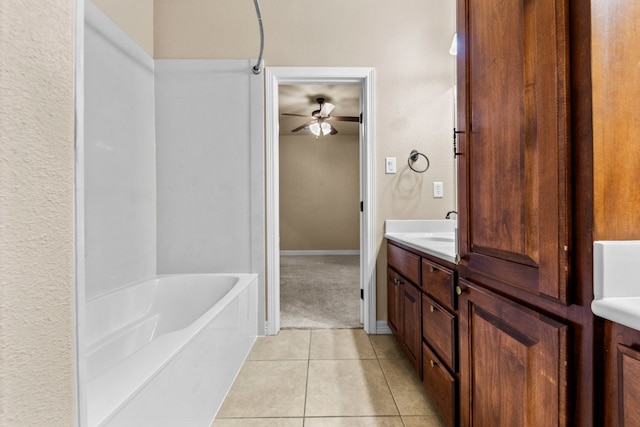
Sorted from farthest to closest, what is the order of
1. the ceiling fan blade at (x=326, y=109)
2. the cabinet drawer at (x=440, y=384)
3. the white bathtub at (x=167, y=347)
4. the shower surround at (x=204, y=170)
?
the ceiling fan blade at (x=326, y=109), the shower surround at (x=204, y=170), the cabinet drawer at (x=440, y=384), the white bathtub at (x=167, y=347)

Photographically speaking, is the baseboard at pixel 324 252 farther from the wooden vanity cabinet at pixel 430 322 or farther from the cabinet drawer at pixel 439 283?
the cabinet drawer at pixel 439 283

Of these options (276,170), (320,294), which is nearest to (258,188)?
(276,170)

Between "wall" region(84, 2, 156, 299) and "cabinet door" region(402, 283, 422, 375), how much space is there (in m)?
1.70

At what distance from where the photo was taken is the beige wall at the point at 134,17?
5.61 feet

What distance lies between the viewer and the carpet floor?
2377 millimetres

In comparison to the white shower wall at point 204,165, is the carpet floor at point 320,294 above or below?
below

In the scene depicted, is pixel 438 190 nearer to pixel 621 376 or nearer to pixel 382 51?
pixel 382 51

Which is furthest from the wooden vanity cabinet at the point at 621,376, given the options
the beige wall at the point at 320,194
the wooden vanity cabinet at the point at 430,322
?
the beige wall at the point at 320,194

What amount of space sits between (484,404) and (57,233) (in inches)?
44.1

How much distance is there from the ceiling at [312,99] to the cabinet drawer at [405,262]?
2.15 m

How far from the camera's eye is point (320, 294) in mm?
3146

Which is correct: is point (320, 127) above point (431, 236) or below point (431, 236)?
above

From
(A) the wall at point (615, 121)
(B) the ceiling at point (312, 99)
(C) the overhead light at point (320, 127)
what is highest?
(B) the ceiling at point (312, 99)

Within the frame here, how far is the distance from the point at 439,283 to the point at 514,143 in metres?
0.70
